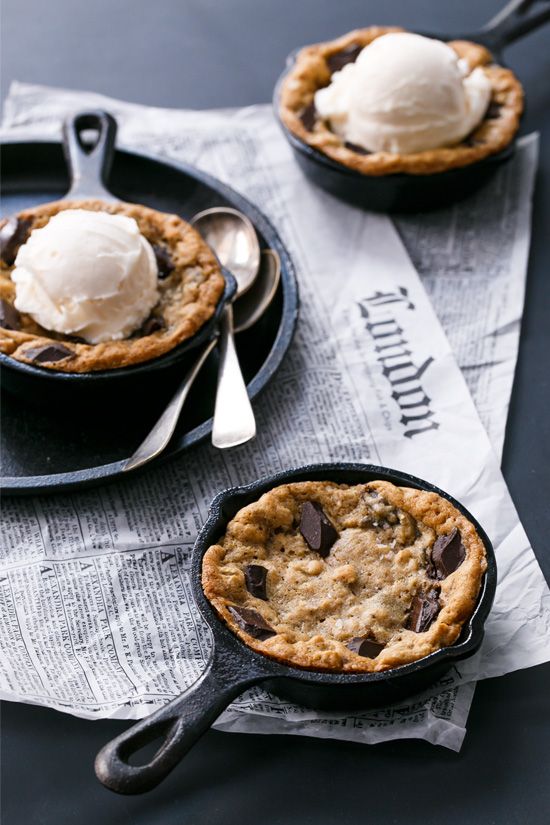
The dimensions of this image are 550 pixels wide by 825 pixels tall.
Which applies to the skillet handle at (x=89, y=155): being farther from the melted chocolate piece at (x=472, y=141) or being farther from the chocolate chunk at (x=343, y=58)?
the melted chocolate piece at (x=472, y=141)

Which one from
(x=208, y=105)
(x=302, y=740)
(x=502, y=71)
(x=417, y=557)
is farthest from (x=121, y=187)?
(x=302, y=740)

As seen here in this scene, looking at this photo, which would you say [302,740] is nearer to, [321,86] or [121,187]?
[121,187]

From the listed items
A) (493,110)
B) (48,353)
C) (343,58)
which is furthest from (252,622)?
(343,58)

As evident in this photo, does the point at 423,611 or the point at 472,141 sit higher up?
the point at 472,141

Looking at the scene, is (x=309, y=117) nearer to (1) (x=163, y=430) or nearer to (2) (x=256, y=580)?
(1) (x=163, y=430)

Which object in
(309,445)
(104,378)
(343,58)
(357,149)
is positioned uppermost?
(343,58)

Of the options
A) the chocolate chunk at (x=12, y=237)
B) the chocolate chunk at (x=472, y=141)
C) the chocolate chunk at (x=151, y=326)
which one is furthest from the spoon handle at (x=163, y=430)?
the chocolate chunk at (x=472, y=141)

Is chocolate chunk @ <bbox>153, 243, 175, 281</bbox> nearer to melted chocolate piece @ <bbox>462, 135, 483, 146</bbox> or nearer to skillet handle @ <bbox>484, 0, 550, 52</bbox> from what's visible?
melted chocolate piece @ <bbox>462, 135, 483, 146</bbox>
